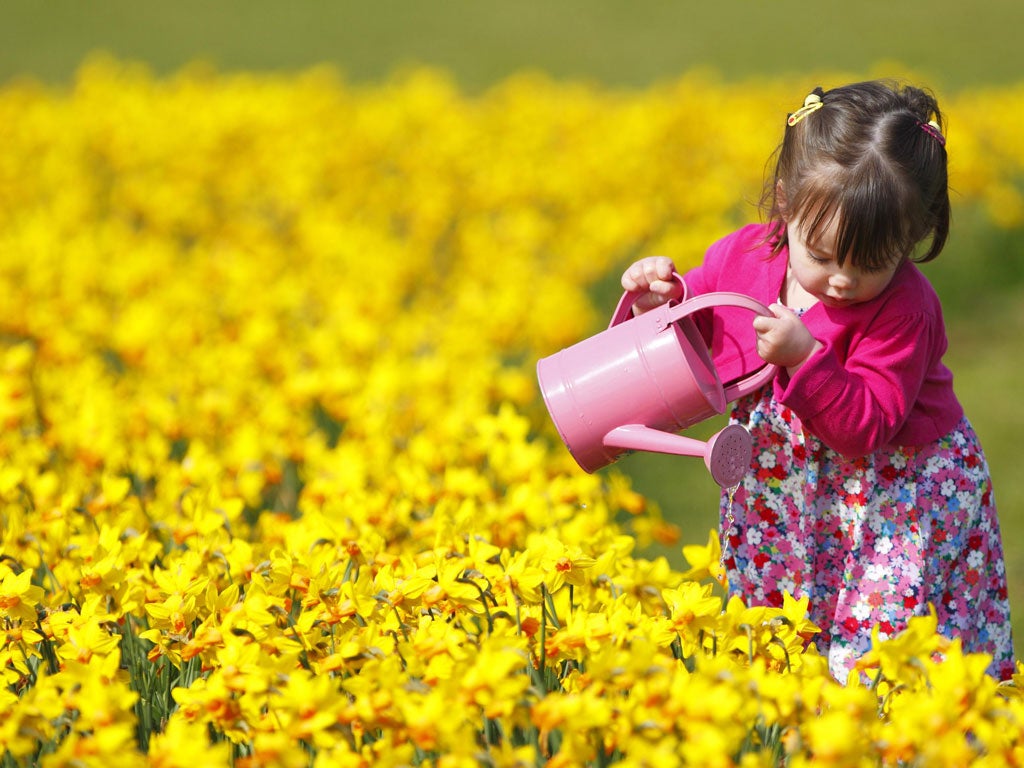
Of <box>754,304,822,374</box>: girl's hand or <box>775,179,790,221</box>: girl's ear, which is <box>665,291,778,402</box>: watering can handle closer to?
<box>754,304,822,374</box>: girl's hand

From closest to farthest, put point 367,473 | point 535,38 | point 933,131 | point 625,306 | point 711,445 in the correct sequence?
point 711,445 < point 933,131 < point 625,306 < point 367,473 < point 535,38

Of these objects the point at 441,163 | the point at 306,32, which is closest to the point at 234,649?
the point at 441,163

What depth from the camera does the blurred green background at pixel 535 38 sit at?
16.0 meters

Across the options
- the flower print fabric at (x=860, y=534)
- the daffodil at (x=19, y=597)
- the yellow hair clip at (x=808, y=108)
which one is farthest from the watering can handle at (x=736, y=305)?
the daffodil at (x=19, y=597)

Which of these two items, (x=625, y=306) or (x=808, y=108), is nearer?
(x=808, y=108)

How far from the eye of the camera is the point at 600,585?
223cm

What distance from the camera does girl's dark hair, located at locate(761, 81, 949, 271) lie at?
1.97 m

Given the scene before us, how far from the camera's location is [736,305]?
6.65 feet

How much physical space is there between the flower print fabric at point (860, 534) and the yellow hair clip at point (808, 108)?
51 centimetres

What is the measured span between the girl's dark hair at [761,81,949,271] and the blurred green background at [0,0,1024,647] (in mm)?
11113

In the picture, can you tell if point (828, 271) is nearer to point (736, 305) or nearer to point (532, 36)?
point (736, 305)

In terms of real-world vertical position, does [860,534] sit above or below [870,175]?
below

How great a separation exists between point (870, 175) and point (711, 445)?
1.67ft

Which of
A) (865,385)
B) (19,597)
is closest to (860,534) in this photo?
(865,385)
